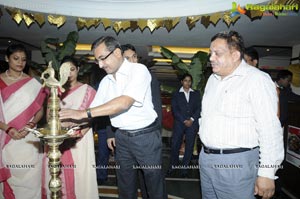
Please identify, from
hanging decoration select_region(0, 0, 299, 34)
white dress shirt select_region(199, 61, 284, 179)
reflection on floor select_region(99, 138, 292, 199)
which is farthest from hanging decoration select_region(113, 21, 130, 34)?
white dress shirt select_region(199, 61, 284, 179)

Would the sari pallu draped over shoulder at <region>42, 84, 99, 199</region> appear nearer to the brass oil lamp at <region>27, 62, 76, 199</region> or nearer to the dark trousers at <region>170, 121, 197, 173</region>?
the brass oil lamp at <region>27, 62, 76, 199</region>

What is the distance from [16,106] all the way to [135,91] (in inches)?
51.3

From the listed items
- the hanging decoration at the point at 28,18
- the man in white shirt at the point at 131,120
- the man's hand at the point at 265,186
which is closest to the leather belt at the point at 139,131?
the man in white shirt at the point at 131,120

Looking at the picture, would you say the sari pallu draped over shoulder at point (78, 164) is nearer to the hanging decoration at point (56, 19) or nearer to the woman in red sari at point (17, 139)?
the woman in red sari at point (17, 139)

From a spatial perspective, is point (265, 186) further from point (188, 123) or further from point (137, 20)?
point (137, 20)

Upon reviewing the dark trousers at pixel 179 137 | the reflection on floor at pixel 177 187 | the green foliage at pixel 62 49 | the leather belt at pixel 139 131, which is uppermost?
the green foliage at pixel 62 49

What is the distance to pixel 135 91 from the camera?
1587 mm

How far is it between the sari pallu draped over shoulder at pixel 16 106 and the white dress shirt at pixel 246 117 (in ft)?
5.20

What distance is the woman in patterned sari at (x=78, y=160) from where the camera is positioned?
2244mm

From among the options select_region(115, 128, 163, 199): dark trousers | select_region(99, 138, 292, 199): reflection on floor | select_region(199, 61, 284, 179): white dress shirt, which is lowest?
select_region(99, 138, 292, 199): reflection on floor

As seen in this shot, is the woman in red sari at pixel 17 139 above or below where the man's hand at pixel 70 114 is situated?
below

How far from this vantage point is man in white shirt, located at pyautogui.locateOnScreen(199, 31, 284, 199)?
4.45 feet

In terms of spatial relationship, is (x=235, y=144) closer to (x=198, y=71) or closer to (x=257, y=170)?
(x=257, y=170)

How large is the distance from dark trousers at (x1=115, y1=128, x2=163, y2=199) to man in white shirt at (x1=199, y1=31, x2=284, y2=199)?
40 centimetres
